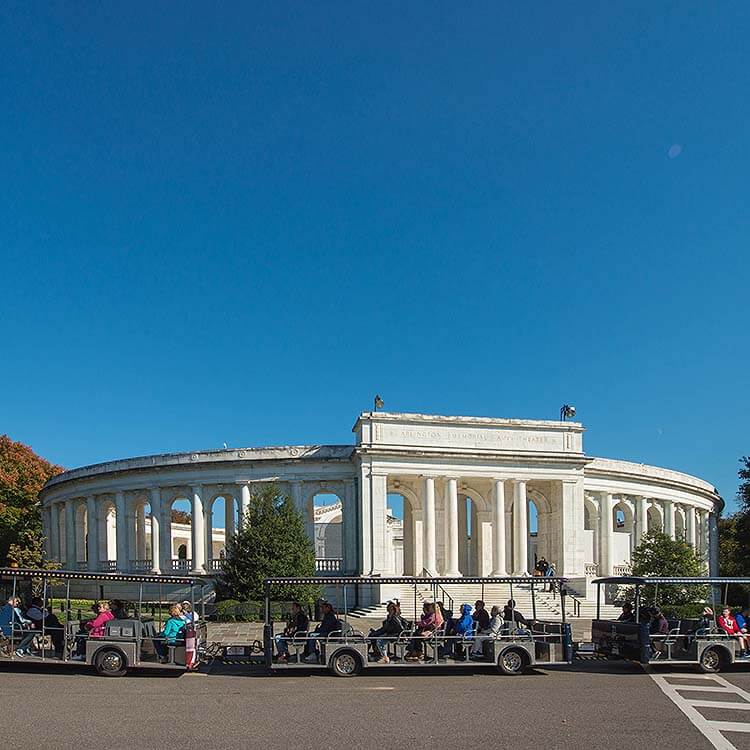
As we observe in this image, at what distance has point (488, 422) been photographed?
51156 mm

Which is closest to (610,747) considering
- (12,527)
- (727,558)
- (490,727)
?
(490,727)

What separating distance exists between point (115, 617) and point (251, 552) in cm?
1808

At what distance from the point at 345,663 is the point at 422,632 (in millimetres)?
2214

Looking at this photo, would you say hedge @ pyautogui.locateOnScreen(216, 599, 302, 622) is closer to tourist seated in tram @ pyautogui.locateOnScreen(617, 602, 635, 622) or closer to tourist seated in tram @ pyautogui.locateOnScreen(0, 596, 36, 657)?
tourist seated in tram @ pyautogui.locateOnScreen(0, 596, 36, 657)

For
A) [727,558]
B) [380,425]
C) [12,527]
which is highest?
[380,425]

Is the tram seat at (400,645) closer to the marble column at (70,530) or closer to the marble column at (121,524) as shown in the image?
the marble column at (121,524)

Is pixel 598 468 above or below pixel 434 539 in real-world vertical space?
above

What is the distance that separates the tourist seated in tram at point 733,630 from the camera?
24.7 m

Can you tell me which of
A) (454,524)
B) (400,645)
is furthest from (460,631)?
(454,524)

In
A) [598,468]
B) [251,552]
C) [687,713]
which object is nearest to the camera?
[687,713]

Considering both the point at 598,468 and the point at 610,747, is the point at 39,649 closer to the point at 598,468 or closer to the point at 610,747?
the point at 610,747

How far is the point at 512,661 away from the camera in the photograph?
77.4ft

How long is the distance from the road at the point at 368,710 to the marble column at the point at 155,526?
31.2 m

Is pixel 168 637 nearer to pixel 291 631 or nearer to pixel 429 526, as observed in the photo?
pixel 291 631
